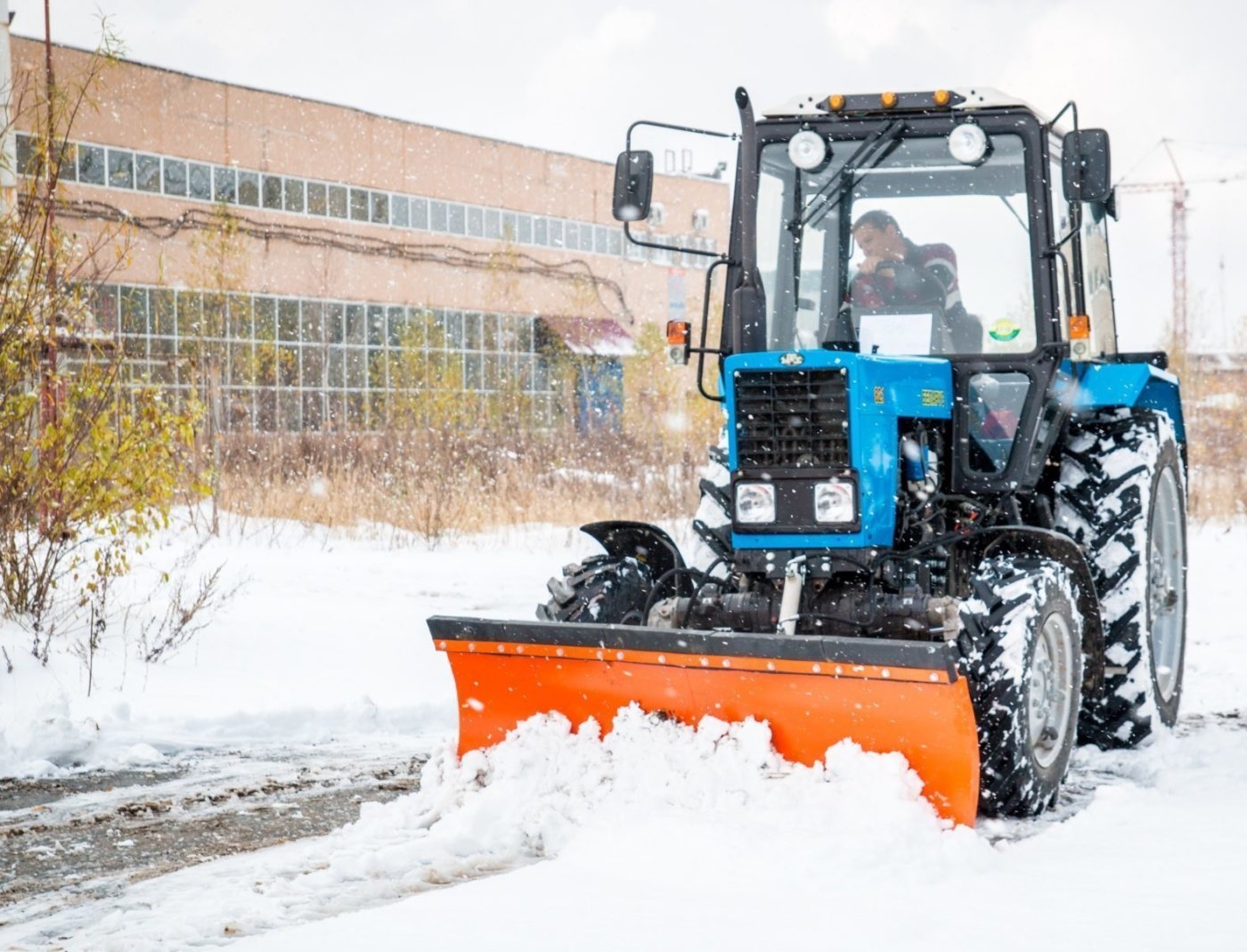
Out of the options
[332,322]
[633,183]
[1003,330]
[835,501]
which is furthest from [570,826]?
[332,322]

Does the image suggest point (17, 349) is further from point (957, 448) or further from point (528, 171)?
point (528, 171)

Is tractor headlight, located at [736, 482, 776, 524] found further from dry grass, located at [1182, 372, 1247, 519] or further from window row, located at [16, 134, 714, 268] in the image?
window row, located at [16, 134, 714, 268]

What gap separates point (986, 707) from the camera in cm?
492

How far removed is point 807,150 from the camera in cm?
603

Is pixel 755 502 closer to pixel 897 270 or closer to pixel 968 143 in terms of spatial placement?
pixel 897 270

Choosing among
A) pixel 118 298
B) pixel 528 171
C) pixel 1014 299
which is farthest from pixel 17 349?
pixel 528 171

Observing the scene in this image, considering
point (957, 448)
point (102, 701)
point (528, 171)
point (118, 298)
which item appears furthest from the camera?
point (528, 171)

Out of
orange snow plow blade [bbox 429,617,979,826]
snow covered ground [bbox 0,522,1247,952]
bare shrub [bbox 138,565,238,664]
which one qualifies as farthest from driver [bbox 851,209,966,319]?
bare shrub [bbox 138,565,238,664]

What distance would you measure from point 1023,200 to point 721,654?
2.23 m

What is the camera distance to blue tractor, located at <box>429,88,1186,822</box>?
4.96m

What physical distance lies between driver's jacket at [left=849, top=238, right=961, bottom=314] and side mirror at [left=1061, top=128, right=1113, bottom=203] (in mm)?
653

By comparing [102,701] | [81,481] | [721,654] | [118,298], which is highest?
[118,298]

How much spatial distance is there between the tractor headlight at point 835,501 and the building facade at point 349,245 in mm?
19635

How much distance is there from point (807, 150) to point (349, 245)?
1243 inches
